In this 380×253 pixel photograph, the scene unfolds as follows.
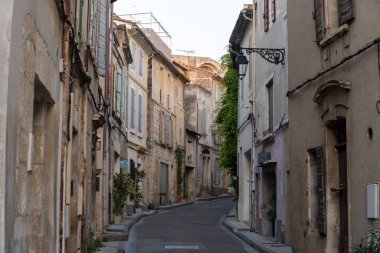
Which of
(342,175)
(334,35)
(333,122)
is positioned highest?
(334,35)

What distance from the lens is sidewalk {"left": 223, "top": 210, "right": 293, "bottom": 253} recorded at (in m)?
14.8

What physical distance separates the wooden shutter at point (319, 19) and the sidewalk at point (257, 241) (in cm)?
539

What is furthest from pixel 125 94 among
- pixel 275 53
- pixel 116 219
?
pixel 275 53

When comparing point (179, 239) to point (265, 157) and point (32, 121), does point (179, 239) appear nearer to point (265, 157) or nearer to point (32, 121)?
point (265, 157)

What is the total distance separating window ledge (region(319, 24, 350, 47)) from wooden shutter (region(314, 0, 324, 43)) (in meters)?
0.18

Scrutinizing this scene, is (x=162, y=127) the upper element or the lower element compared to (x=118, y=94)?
upper

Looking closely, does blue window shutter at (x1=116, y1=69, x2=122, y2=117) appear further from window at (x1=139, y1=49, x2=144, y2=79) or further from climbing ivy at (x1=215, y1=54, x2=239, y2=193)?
window at (x1=139, y1=49, x2=144, y2=79)

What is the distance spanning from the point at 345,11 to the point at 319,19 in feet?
3.45

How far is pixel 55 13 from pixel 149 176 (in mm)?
28358

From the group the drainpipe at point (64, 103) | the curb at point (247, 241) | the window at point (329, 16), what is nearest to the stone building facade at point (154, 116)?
the curb at point (247, 241)

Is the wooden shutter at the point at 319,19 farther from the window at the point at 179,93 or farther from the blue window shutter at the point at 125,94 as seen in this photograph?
the window at the point at 179,93

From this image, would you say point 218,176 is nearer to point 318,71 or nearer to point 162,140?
point 162,140

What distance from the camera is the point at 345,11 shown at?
32.9ft

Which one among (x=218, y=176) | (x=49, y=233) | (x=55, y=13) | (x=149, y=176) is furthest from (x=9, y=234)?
(x=218, y=176)
